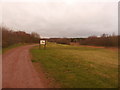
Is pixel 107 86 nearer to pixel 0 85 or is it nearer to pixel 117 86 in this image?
pixel 117 86

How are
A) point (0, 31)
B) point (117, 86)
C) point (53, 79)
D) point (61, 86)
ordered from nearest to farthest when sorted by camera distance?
1. point (61, 86)
2. point (117, 86)
3. point (53, 79)
4. point (0, 31)

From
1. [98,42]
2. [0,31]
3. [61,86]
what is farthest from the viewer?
[98,42]

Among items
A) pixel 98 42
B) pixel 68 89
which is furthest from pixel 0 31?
pixel 98 42

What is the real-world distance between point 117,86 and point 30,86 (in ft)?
12.5

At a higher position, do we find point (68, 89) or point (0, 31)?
point (0, 31)

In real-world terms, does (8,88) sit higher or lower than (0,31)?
lower

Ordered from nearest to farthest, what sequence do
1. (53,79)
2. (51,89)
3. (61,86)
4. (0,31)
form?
1. (51,89)
2. (61,86)
3. (53,79)
4. (0,31)

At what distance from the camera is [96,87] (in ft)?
16.4

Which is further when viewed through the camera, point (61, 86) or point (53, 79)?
point (53, 79)

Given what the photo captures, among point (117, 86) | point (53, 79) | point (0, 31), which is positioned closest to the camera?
point (117, 86)

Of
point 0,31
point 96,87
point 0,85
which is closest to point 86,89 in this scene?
point 96,87

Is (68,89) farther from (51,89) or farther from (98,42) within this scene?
(98,42)

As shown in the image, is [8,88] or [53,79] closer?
[8,88]

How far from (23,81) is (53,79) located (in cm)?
140
